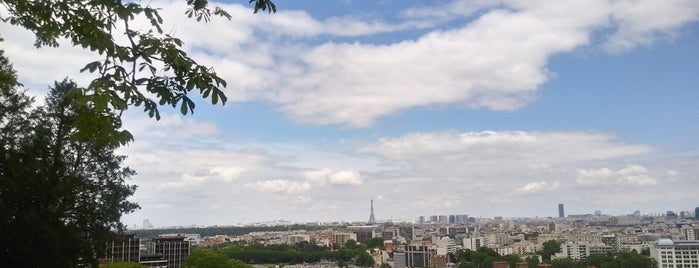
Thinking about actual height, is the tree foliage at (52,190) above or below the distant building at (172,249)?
above

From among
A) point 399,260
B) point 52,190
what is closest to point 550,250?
point 399,260

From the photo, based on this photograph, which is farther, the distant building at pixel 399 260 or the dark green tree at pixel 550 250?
the dark green tree at pixel 550 250

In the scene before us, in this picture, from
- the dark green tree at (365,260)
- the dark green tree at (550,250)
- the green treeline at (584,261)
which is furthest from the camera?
the dark green tree at (550,250)

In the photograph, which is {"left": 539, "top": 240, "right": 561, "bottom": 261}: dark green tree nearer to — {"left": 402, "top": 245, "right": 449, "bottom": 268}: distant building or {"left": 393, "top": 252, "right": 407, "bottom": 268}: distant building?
{"left": 402, "top": 245, "right": 449, "bottom": 268}: distant building

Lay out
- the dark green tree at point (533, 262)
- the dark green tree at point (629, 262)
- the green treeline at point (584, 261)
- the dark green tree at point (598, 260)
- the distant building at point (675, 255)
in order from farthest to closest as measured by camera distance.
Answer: the dark green tree at point (533, 262) < the distant building at point (675, 255) < the dark green tree at point (598, 260) < the green treeline at point (584, 261) < the dark green tree at point (629, 262)

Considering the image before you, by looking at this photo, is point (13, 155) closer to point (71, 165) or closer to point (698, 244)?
point (71, 165)

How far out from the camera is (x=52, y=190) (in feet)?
43.2

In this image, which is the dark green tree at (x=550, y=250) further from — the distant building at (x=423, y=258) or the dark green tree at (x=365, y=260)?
the dark green tree at (x=365, y=260)

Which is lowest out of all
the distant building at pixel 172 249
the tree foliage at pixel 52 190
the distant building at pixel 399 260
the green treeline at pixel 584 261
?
the distant building at pixel 399 260

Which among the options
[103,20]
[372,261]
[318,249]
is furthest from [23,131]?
[318,249]

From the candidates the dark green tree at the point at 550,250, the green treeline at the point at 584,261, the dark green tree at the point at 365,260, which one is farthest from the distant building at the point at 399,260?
the dark green tree at the point at 550,250

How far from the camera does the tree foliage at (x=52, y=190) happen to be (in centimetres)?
1281

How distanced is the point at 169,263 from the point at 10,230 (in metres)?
44.0

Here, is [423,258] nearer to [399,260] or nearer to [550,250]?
[399,260]
